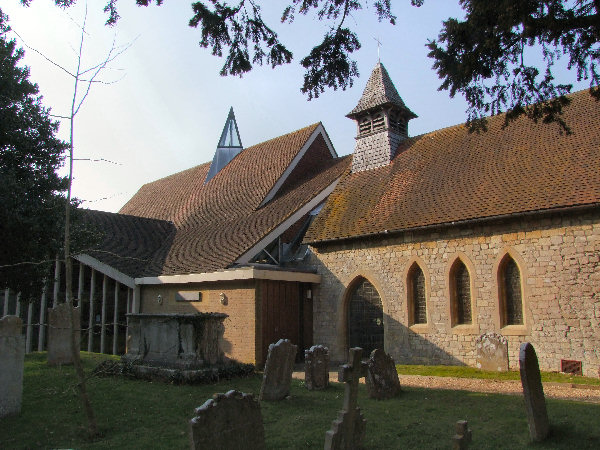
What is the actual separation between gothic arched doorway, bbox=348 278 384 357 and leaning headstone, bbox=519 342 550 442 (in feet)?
30.2

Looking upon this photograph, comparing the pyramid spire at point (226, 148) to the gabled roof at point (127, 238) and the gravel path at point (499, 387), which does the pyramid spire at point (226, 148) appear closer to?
the gabled roof at point (127, 238)

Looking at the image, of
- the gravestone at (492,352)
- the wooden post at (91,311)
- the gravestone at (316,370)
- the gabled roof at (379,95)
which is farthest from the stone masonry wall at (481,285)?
the wooden post at (91,311)

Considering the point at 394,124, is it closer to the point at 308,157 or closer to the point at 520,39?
the point at 308,157

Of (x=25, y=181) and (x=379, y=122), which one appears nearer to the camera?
(x=25, y=181)

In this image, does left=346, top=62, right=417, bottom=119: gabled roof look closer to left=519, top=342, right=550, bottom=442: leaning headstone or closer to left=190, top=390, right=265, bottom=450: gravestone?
left=519, top=342, right=550, bottom=442: leaning headstone

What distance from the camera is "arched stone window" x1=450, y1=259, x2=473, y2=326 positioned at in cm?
1370

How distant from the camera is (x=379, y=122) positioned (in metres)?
19.8

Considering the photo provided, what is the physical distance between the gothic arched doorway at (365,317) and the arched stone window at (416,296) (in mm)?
1134

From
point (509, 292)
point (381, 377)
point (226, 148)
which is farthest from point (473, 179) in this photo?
point (226, 148)

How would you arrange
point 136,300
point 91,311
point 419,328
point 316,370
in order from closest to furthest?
point 316,370
point 419,328
point 136,300
point 91,311

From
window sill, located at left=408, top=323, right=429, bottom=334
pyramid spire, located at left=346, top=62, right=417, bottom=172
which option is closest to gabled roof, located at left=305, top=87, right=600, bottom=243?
pyramid spire, located at left=346, top=62, right=417, bottom=172

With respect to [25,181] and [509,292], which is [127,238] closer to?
[25,181]

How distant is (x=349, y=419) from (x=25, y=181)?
12461 mm

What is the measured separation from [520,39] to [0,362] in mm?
9140
